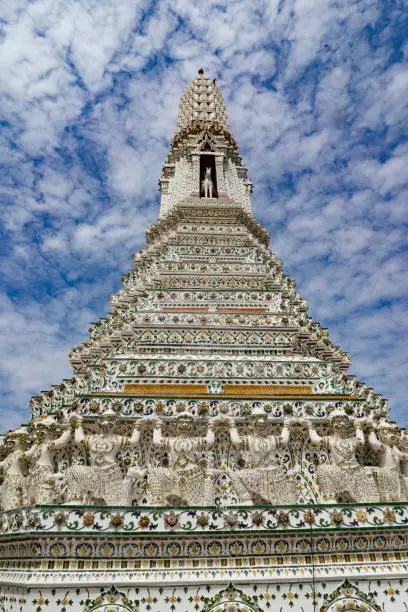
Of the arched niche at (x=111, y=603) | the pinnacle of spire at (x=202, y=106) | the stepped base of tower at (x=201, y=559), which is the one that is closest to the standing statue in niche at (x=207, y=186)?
the pinnacle of spire at (x=202, y=106)

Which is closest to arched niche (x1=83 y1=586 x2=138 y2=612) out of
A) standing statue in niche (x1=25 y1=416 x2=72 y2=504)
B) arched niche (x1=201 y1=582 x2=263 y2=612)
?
arched niche (x1=201 y1=582 x2=263 y2=612)

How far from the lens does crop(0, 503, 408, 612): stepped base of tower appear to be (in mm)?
5684

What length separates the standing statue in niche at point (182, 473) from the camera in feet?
22.3

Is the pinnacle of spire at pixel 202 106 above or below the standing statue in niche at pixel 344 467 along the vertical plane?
A: above

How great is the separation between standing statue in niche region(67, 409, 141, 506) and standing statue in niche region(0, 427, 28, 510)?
132cm

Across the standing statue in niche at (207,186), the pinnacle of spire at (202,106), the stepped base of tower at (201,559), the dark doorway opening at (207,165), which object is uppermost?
the pinnacle of spire at (202,106)

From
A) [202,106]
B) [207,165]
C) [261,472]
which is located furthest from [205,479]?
[202,106]

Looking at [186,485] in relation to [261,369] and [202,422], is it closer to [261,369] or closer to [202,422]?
[202,422]

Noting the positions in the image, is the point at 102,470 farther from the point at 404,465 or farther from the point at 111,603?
the point at 404,465

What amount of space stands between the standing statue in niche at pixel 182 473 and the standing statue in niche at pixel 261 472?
1.69 ft

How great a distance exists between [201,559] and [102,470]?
7.04 feet

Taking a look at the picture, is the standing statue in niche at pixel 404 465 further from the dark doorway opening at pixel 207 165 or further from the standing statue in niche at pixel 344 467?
the dark doorway opening at pixel 207 165

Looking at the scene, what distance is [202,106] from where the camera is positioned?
27062 millimetres

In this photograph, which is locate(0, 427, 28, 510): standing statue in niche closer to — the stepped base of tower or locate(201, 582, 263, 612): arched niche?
the stepped base of tower
